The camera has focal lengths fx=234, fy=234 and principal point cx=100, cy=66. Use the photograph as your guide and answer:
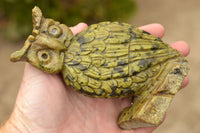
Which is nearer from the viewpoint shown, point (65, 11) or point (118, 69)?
point (118, 69)

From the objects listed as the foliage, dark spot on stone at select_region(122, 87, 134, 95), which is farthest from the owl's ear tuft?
the foliage

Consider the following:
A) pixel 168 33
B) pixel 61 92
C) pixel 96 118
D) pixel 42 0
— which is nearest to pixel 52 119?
pixel 61 92

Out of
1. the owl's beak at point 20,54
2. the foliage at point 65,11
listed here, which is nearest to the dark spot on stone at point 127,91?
the owl's beak at point 20,54

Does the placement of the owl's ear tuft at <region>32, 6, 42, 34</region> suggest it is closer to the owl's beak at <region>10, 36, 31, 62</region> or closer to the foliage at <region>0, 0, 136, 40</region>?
the owl's beak at <region>10, 36, 31, 62</region>

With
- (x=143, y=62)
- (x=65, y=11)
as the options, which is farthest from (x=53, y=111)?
(x=65, y=11)

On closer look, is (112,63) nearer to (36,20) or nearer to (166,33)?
(36,20)

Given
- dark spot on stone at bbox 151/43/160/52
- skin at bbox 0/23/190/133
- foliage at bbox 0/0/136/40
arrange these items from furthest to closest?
foliage at bbox 0/0/136/40 < dark spot on stone at bbox 151/43/160/52 < skin at bbox 0/23/190/133

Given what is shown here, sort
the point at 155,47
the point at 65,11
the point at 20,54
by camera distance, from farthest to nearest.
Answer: the point at 65,11, the point at 155,47, the point at 20,54
